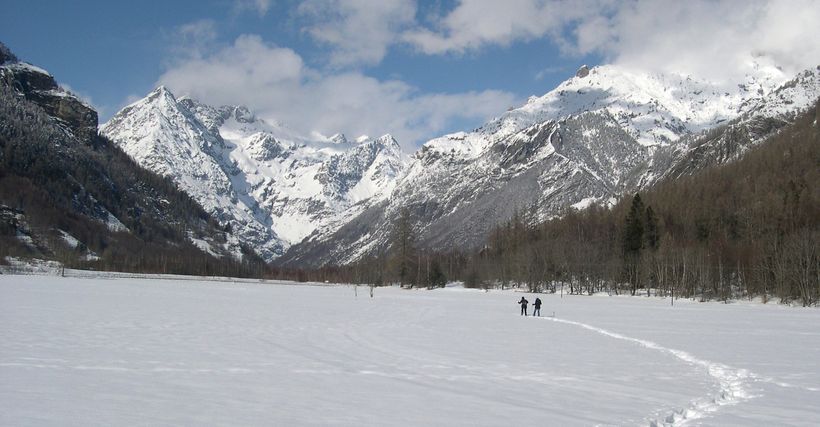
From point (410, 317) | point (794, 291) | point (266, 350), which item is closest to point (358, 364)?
point (266, 350)

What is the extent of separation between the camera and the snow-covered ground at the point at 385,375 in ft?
46.0

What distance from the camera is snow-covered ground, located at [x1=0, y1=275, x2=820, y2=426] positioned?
14031 millimetres

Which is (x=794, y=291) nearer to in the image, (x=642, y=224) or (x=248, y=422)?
(x=642, y=224)

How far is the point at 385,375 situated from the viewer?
2036 cm

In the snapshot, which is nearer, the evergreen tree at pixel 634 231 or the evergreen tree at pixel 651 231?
the evergreen tree at pixel 651 231

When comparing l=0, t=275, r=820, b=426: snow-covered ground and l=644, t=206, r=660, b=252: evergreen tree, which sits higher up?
l=644, t=206, r=660, b=252: evergreen tree

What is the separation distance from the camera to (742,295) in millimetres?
93438

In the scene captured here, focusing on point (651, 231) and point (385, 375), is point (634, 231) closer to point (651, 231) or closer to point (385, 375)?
point (651, 231)

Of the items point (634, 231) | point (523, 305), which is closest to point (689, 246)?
point (634, 231)

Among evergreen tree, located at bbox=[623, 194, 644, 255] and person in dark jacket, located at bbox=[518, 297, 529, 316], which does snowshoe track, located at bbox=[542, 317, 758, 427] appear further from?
evergreen tree, located at bbox=[623, 194, 644, 255]

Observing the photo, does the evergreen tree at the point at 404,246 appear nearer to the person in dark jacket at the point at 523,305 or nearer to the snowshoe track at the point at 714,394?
the person in dark jacket at the point at 523,305

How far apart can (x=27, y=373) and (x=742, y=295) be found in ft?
325

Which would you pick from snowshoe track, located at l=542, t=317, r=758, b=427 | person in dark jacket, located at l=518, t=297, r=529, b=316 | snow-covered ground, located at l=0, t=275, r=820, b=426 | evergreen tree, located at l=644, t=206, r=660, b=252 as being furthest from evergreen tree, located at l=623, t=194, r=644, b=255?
snowshoe track, located at l=542, t=317, r=758, b=427

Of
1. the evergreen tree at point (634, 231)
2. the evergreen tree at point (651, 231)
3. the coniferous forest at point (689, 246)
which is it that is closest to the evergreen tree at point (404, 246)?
the coniferous forest at point (689, 246)
